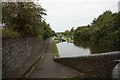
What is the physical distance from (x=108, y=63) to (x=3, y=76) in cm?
636

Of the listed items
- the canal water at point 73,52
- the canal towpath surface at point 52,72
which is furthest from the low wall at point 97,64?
the canal water at point 73,52

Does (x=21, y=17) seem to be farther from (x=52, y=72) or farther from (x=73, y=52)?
(x=73, y=52)

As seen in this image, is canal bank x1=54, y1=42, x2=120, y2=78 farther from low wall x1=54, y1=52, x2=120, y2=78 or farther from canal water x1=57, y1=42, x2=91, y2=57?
canal water x1=57, y1=42, x2=91, y2=57

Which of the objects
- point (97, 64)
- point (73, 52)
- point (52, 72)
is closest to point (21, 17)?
point (52, 72)

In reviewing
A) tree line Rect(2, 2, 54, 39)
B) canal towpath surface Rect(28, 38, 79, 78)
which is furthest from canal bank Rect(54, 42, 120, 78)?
tree line Rect(2, 2, 54, 39)

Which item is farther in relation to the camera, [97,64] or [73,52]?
[73,52]

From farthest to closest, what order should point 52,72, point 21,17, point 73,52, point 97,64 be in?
point 73,52 < point 21,17 < point 52,72 < point 97,64

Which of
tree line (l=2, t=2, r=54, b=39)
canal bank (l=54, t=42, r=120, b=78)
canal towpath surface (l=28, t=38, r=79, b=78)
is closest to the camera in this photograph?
canal bank (l=54, t=42, r=120, b=78)

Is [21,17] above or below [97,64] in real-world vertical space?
above

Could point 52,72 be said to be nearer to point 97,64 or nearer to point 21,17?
point 97,64

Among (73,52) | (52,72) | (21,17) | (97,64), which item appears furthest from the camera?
(73,52)

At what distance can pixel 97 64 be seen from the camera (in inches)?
557

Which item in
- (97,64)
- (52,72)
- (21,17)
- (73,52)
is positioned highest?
(21,17)

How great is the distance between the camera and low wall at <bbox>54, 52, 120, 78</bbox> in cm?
1293
